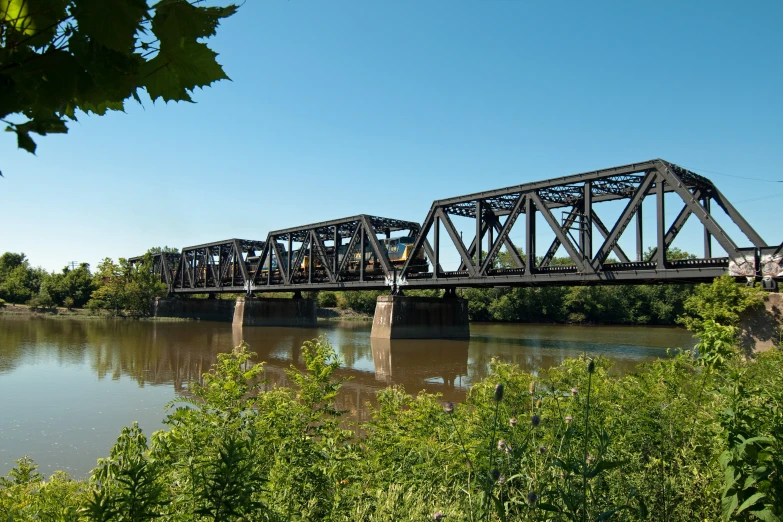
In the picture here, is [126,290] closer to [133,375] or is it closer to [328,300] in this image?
[328,300]

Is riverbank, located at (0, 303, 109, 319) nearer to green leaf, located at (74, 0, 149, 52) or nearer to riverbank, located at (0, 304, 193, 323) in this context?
riverbank, located at (0, 304, 193, 323)

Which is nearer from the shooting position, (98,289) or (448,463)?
(448,463)

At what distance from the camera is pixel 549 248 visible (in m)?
38.7

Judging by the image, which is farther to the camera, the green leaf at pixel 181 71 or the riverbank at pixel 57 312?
the riverbank at pixel 57 312

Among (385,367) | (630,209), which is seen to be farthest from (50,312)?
(630,209)

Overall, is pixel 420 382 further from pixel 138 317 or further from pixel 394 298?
pixel 138 317

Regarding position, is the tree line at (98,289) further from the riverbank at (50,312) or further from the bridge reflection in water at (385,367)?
the bridge reflection in water at (385,367)

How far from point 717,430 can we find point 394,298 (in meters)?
36.2

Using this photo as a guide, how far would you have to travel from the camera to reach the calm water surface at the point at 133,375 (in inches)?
437

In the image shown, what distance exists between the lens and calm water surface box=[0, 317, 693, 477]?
36.4ft

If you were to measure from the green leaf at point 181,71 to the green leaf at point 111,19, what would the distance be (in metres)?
0.24

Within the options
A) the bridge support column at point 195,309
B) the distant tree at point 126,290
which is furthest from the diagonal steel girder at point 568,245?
the distant tree at point 126,290

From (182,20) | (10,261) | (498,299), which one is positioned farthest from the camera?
(10,261)

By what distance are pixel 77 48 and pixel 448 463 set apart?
4.10m
